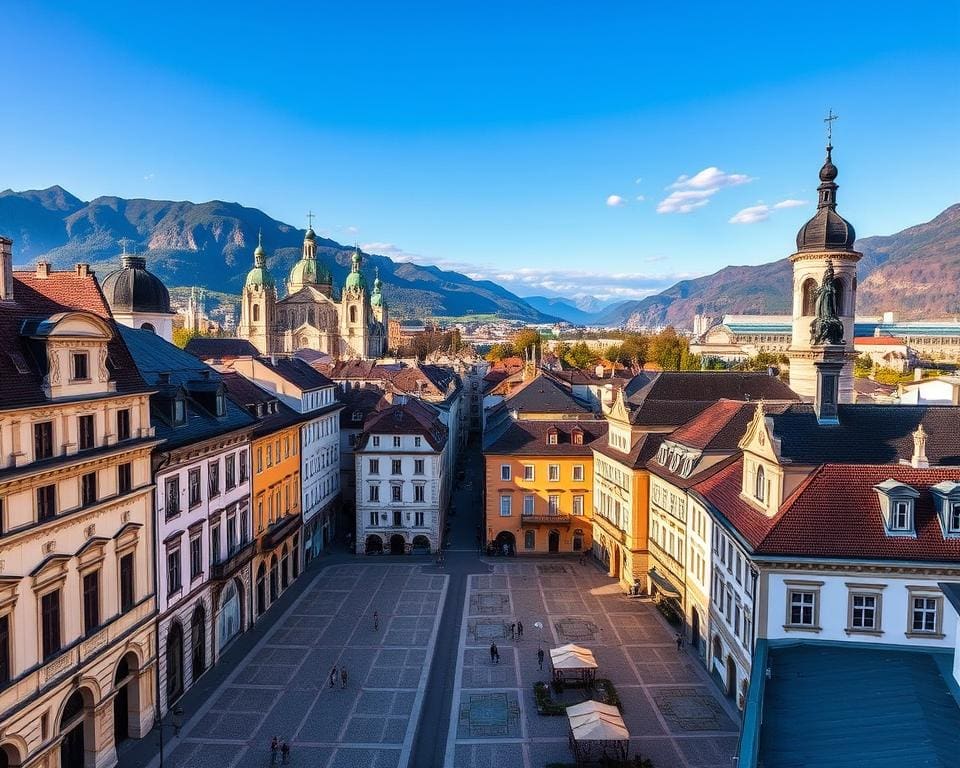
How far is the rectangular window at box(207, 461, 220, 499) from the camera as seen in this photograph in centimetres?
3959

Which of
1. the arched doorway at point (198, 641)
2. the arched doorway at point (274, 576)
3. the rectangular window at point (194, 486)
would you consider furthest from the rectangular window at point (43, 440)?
the arched doorway at point (274, 576)

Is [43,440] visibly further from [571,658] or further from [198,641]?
[571,658]

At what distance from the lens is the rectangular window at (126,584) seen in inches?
1215

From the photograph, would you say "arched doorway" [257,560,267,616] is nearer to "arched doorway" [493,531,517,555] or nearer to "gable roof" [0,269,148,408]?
"gable roof" [0,269,148,408]

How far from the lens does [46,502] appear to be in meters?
25.8

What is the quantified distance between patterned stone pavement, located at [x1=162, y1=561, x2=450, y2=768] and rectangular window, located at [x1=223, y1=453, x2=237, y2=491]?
10.2 meters

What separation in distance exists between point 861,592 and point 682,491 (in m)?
16.4

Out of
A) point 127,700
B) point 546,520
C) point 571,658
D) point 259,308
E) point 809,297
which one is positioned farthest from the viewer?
point 259,308

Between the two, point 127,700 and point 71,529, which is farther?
point 127,700

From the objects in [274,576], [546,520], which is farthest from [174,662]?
[546,520]

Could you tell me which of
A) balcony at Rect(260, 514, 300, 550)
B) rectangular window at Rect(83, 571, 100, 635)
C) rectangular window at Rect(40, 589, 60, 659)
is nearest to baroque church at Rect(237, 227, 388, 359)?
balcony at Rect(260, 514, 300, 550)

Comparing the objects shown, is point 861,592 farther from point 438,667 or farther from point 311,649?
point 311,649

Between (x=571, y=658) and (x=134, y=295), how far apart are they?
4030cm

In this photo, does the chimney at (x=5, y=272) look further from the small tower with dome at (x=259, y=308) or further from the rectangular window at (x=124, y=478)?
the small tower with dome at (x=259, y=308)
